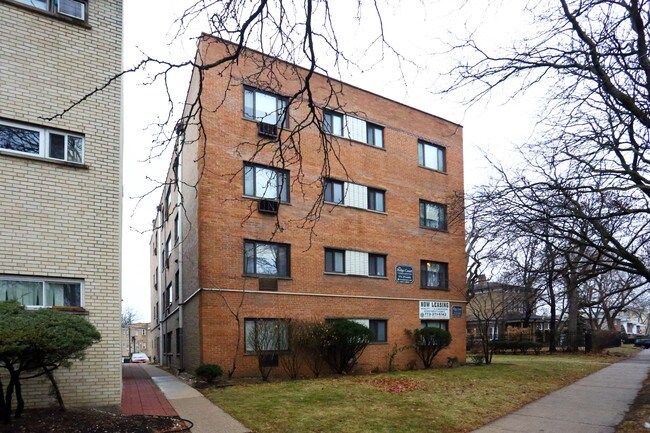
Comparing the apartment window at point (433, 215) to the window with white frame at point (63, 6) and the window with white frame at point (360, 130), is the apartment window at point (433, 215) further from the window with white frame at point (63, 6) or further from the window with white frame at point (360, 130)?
the window with white frame at point (63, 6)

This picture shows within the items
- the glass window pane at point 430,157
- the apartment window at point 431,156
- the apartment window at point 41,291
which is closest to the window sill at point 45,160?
the apartment window at point 41,291

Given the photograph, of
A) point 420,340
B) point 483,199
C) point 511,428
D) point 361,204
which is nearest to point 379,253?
point 361,204

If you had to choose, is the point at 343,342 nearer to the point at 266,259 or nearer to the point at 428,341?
the point at 266,259

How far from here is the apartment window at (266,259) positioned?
63.5 feet

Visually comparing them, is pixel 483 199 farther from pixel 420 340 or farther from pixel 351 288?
pixel 420 340

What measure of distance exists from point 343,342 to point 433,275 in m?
8.06

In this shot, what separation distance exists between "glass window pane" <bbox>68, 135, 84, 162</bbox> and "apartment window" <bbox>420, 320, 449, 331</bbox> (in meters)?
17.7

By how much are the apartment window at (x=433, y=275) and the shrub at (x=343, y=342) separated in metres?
6.17

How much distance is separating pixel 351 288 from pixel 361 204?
11.8ft

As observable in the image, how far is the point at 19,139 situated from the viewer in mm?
10297

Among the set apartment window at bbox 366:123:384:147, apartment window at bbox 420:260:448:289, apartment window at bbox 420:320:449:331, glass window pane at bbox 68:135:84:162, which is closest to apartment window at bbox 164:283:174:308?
apartment window at bbox 366:123:384:147

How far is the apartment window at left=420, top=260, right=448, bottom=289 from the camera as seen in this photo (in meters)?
25.4

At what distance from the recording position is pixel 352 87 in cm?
2411

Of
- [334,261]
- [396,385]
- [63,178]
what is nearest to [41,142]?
[63,178]
